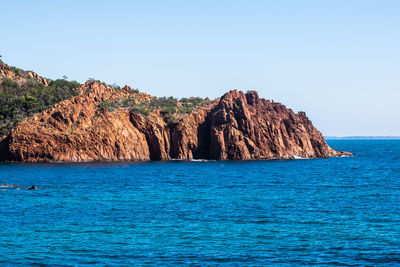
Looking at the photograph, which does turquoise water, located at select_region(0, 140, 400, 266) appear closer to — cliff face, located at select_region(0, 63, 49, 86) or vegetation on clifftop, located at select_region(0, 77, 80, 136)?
vegetation on clifftop, located at select_region(0, 77, 80, 136)

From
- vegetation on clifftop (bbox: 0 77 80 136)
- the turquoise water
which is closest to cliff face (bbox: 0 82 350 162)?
vegetation on clifftop (bbox: 0 77 80 136)

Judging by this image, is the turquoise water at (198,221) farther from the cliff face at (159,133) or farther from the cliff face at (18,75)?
the cliff face at (18,75)

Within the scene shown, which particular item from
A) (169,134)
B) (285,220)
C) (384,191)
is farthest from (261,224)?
(169,134)

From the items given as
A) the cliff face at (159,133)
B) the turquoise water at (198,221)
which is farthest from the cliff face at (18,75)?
the turquoise water at (198,221)

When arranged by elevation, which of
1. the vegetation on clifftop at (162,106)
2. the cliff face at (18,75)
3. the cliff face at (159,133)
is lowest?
the cliff face at (159,133)

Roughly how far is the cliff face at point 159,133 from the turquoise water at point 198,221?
25.1 meters

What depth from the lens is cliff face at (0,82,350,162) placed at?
9631cm

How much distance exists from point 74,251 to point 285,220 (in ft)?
58.9

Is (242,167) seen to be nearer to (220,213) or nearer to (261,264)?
(220,213)

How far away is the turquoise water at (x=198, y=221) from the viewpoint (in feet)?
97.9

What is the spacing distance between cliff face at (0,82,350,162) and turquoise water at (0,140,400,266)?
25115mm

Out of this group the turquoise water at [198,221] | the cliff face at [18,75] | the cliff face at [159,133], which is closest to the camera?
the turquoise water at [198,221]

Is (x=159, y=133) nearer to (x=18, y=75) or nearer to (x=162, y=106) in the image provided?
(x=162, y=106)

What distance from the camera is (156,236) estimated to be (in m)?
34.5
